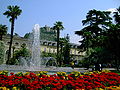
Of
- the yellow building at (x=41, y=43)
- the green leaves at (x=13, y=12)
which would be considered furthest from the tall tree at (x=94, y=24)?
the yellow building at (x=41, y=43)

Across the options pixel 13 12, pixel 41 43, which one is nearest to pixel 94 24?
pixel 13 12

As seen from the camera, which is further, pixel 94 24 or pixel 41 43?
pixel 41 43

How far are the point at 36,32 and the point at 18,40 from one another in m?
51.4

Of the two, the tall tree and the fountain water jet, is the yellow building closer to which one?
the tall tree

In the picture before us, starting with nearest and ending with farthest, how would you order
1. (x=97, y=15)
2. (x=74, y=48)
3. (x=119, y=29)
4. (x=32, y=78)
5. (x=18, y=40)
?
(x=32, y=78), (x=119, y=29), (x=97, y=15), (x=18, y=40), (x=74, y=48)

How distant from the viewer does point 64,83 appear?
6.39 metres

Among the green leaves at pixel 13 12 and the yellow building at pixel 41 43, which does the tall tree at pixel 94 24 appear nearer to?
the green leaves at pixel 13 12

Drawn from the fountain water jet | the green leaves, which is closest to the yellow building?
the green leaves

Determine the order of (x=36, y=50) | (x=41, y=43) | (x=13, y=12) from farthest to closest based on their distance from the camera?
1. (x=41, y=43)
2. (x=13, y=12)
3. (x=36, y=50)

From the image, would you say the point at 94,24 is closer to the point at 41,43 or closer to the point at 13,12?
the point at 13,12

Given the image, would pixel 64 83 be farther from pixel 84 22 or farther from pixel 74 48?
pixel 74 48

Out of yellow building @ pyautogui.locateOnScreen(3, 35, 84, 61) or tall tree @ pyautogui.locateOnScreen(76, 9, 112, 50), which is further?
yellow building @ pyautogui.locateOnScreen(3, 35, 84, 61)

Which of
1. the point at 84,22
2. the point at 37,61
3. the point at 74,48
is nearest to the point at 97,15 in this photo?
the point at 84,22

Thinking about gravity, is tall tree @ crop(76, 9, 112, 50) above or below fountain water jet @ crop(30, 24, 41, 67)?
above
